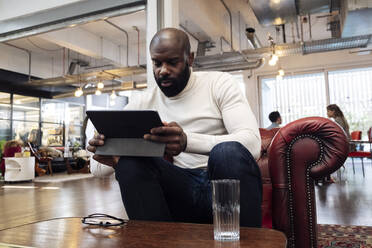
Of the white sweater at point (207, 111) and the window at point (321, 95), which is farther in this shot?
the window at point (321, 95)

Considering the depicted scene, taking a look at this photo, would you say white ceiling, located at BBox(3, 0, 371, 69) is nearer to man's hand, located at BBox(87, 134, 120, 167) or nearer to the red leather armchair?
the red leather armchair

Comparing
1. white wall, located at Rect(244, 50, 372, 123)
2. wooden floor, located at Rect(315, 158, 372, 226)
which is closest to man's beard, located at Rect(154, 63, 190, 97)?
wooden floor, located at Rect(315, 158, 372, 226)

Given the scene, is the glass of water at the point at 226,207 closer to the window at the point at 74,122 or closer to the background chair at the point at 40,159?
the background chair at the point at 40,159

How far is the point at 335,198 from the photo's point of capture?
11.2ft

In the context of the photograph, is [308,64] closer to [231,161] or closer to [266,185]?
[266,185]

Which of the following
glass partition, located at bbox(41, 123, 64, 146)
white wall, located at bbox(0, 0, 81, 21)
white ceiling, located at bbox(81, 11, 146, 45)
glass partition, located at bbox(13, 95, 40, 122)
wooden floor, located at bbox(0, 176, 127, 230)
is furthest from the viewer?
glass partition, located at bbox(41, 123, 64, 146)

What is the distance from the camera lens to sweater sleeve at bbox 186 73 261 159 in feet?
3.33

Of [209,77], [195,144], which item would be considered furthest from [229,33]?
[195,144]

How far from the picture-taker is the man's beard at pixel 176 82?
125 cm

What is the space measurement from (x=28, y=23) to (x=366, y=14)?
4650 millimetres

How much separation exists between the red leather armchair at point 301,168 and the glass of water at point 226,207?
2.12 ft

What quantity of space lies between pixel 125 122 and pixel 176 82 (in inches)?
16.1

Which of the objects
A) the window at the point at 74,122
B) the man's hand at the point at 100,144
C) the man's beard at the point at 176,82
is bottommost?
the man's hand at the point at 100,144

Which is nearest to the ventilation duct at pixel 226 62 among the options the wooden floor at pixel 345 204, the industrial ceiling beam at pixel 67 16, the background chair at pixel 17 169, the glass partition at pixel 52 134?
the wooden floor at pixel 345 204
